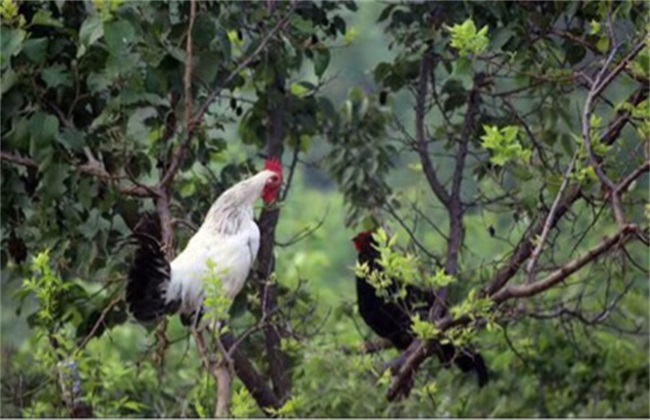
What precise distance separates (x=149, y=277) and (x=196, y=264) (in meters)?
0.14

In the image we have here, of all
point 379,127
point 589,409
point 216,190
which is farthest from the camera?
point 589,409

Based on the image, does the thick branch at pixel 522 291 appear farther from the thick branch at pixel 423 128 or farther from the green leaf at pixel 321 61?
the green leaf at pixel 321 61

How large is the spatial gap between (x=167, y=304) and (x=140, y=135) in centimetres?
75

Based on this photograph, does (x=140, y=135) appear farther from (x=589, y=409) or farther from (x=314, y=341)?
(x=589, y=409)

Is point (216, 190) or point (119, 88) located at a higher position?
point (119, 88)

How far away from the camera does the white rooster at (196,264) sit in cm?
514

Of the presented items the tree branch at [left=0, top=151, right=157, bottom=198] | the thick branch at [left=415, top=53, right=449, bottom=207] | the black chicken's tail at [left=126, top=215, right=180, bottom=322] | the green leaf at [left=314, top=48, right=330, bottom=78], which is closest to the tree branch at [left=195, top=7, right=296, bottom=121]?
the green leaf at [left=314, top=48, right=330, bottom=78]

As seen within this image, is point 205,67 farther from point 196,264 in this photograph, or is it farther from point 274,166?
point 196,264

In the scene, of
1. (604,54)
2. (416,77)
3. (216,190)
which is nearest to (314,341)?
(216,190)

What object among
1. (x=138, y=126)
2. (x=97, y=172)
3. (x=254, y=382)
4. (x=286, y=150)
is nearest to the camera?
(x=97, y=172)

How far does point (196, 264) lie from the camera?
17.1 feet

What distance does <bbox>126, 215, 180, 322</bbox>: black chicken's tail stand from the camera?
5.07m

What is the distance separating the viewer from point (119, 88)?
5512 millimetres

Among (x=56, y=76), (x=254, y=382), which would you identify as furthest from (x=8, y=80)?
(x=254, y=382)
